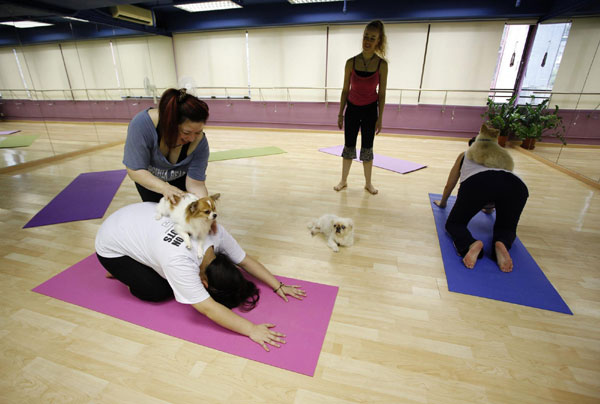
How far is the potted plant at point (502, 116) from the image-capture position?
17.8ft

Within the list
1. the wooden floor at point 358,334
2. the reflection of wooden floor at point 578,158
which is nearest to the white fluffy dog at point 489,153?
the wooden floor at point 358,334

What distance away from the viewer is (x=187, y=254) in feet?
3.99

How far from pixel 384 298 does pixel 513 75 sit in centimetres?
666

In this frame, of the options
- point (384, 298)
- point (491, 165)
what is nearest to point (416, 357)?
point (384, 298)

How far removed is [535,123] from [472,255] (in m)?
4.80

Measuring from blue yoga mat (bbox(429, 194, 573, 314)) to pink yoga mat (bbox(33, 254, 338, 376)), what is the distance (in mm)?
843

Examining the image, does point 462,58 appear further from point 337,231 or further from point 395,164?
point 337,231

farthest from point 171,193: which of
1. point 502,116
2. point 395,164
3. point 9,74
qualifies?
point 502,116

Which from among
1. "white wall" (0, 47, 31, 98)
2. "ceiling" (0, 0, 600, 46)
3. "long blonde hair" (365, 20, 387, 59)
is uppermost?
"ceiling" (0, 0, 600, 46)

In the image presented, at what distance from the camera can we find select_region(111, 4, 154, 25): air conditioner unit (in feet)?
Answer: 18.2

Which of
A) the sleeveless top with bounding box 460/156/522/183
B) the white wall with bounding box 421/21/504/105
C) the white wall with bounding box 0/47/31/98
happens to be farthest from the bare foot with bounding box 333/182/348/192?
the white wall with bounding box 0/47/31/98

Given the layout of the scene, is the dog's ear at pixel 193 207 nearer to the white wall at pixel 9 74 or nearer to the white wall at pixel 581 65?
the white wall at pixel 9 74

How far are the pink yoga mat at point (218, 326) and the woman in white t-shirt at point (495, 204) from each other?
1.07m

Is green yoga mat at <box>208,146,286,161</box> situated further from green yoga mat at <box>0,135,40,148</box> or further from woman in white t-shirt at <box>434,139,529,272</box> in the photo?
woman in white t-shirt at <box>434,139,529,272</box>
